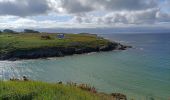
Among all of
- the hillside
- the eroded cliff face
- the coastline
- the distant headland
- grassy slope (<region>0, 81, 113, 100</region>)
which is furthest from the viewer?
the hillside

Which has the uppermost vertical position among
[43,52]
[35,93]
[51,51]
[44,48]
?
[35,93]

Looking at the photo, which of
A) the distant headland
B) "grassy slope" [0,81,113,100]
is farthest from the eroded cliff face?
"grassy slope" [0,81,113,100]

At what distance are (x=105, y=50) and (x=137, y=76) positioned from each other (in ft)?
233

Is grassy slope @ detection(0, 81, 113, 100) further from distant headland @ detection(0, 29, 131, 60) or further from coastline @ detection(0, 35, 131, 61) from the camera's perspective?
distant headland @ detection(0, 29, 131, 60)

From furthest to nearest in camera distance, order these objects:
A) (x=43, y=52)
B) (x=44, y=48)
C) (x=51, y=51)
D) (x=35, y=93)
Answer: (x=44, y=48), (x=51, y=51), (x=43, y=52), (x=35, y=93)

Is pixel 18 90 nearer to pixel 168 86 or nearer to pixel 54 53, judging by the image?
pixel 168 86

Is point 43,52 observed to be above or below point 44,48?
below

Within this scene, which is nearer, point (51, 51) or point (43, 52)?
point (43, 52)

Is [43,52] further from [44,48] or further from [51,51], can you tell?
[44,48]

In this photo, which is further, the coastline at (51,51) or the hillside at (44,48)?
the hillside at (44,48)

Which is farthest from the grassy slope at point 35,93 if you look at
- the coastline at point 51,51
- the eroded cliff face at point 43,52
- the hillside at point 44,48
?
the hillside at point 44,48

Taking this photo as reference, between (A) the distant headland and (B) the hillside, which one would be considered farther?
(B) the hillside

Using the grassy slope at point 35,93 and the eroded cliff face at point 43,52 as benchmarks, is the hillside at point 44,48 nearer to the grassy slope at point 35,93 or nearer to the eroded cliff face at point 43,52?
the eroded cliff face at point 43,52

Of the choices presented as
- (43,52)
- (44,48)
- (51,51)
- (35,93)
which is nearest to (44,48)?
(44,48)
